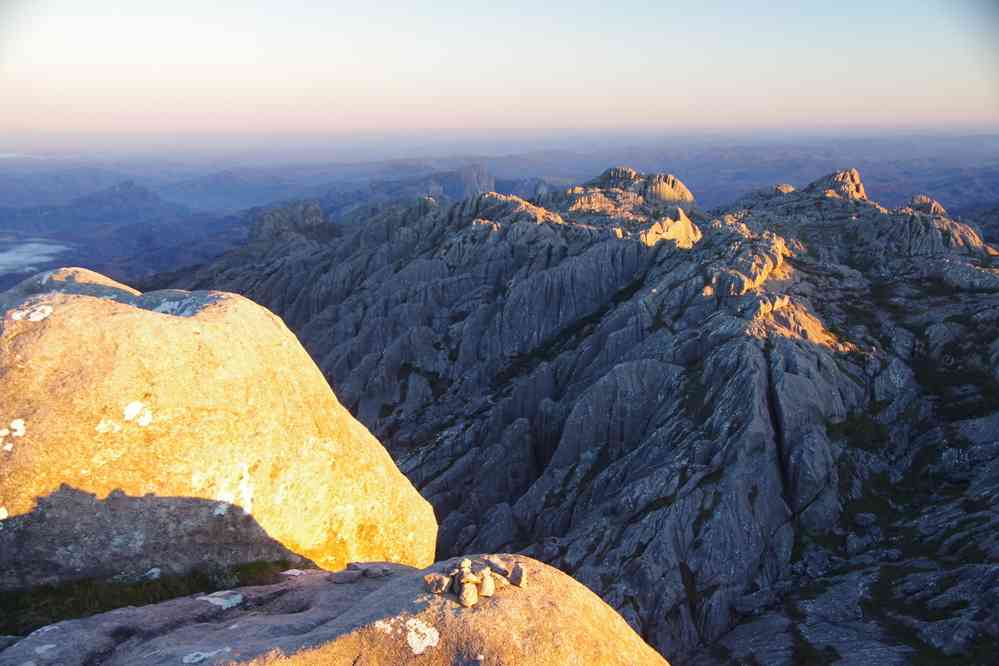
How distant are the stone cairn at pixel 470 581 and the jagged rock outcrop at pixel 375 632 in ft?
Result: 0.67

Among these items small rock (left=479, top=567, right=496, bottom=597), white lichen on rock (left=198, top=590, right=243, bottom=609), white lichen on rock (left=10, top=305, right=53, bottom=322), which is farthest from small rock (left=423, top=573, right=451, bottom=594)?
white lichen on rock (left=10, top=305, right=53, bottom=322)

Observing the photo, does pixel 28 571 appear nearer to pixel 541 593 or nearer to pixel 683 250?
pixel 541 593

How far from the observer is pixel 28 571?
20.5 metres

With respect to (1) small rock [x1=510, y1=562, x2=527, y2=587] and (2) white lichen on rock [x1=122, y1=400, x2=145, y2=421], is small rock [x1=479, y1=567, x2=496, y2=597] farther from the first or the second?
(2) white lichen on rock [x1=122, y1=400, x2=145, y2=421]

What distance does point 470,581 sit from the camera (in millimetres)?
18297

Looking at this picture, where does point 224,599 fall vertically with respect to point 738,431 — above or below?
above

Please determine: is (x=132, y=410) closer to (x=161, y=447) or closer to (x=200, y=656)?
(x=161, y=447)

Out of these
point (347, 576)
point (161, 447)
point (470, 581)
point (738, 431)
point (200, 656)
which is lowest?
point (738, 431)

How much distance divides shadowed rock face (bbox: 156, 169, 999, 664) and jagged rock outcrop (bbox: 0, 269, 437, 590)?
46959 millimetres

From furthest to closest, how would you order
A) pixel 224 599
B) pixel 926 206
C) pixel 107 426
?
pixel 926 206, pixel 107 426, pixel 224 599

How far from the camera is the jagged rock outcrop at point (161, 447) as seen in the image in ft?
69.6

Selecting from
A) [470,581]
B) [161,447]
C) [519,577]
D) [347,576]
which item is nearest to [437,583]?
[470,581]

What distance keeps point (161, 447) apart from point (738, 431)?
67.0 m

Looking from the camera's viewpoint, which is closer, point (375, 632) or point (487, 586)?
point (375, 632)
